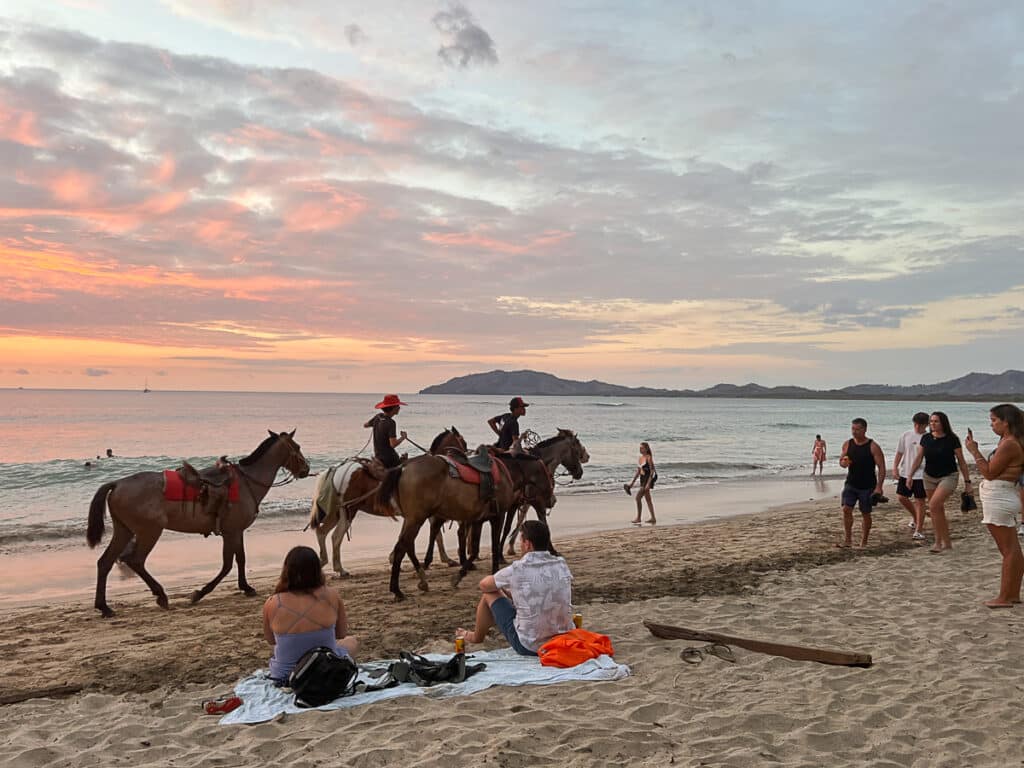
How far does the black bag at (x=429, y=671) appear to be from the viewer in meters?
5.20

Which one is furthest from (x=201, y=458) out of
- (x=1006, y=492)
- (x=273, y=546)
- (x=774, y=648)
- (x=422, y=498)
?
(x=1006, y=492)

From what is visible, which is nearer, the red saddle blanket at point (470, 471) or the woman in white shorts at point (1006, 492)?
the woman in white shorts at point (1006, 492)

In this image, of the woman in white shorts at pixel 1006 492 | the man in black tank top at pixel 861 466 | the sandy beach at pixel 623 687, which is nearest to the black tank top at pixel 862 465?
the man in black tank top at pixel 861 466

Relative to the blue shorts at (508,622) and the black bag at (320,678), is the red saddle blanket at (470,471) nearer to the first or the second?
the blue shorts at (508,622)

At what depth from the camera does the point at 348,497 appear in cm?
1004

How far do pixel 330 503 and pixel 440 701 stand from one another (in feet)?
18.9

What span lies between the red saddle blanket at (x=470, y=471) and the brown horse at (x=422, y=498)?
0.05 metres

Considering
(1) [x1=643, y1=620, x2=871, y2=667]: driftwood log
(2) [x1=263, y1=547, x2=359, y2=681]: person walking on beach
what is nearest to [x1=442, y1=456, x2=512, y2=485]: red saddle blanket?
(1) [x1=643, y1=620, x2=871, y2=667]: driftwood log

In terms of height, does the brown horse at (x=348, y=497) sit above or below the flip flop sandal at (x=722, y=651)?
above

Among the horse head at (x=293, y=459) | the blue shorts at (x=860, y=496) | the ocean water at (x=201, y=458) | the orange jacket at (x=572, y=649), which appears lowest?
the ocean water at (x=201, y=458)

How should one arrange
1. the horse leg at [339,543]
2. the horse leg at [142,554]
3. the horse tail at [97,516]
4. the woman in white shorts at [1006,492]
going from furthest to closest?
the horse leg at [339,543] < the horse leg at [142,554] < the horse tail at [97,516] < the woman in white shorts at [1006,492]

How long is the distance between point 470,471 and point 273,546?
5951 mm

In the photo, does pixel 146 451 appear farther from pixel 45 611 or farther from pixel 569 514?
pixel 45 611

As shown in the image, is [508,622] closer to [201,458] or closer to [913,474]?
[913,474]
